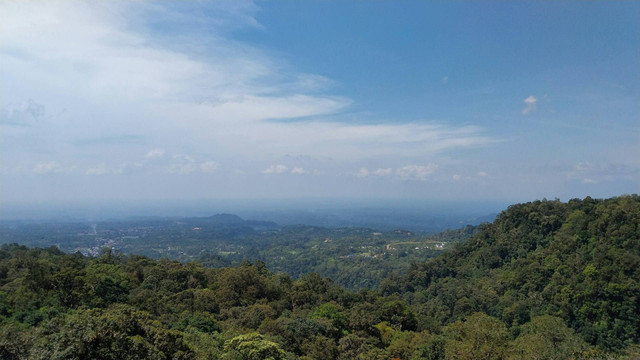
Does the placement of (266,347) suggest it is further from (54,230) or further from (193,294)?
(54,230)

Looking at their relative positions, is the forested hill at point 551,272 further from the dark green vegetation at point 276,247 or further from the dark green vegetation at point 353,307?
the dark green vegetation at point 276,247

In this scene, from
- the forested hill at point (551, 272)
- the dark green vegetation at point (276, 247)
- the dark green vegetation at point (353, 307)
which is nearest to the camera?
the dark green vegetation at point (353, 307)

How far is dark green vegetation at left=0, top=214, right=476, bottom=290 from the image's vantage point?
282ft

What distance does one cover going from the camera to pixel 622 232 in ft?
110

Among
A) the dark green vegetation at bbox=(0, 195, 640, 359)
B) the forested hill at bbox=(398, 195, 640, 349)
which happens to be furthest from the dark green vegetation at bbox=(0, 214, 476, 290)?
the dark green vegetation at bbox=(0, 195, 640, 359)

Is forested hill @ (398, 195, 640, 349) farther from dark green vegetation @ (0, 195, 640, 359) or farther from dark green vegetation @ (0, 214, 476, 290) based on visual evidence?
dark green vegetation @ (0, 214, 476, 290)

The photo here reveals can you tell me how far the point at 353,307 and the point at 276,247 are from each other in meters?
96.5

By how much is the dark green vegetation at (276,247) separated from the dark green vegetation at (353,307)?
3670 centimetres

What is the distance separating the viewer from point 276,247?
406 ft

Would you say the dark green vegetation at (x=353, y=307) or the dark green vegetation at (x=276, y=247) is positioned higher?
the dark green vegetation at (x=353, y=307)

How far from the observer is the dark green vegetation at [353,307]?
45.3 feet

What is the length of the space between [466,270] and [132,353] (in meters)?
49.6

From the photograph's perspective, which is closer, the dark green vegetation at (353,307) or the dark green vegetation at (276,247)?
the dark green vegetation at (353,307)

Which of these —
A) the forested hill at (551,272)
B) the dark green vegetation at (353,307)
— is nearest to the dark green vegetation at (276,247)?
the forested hill at (551,272)
